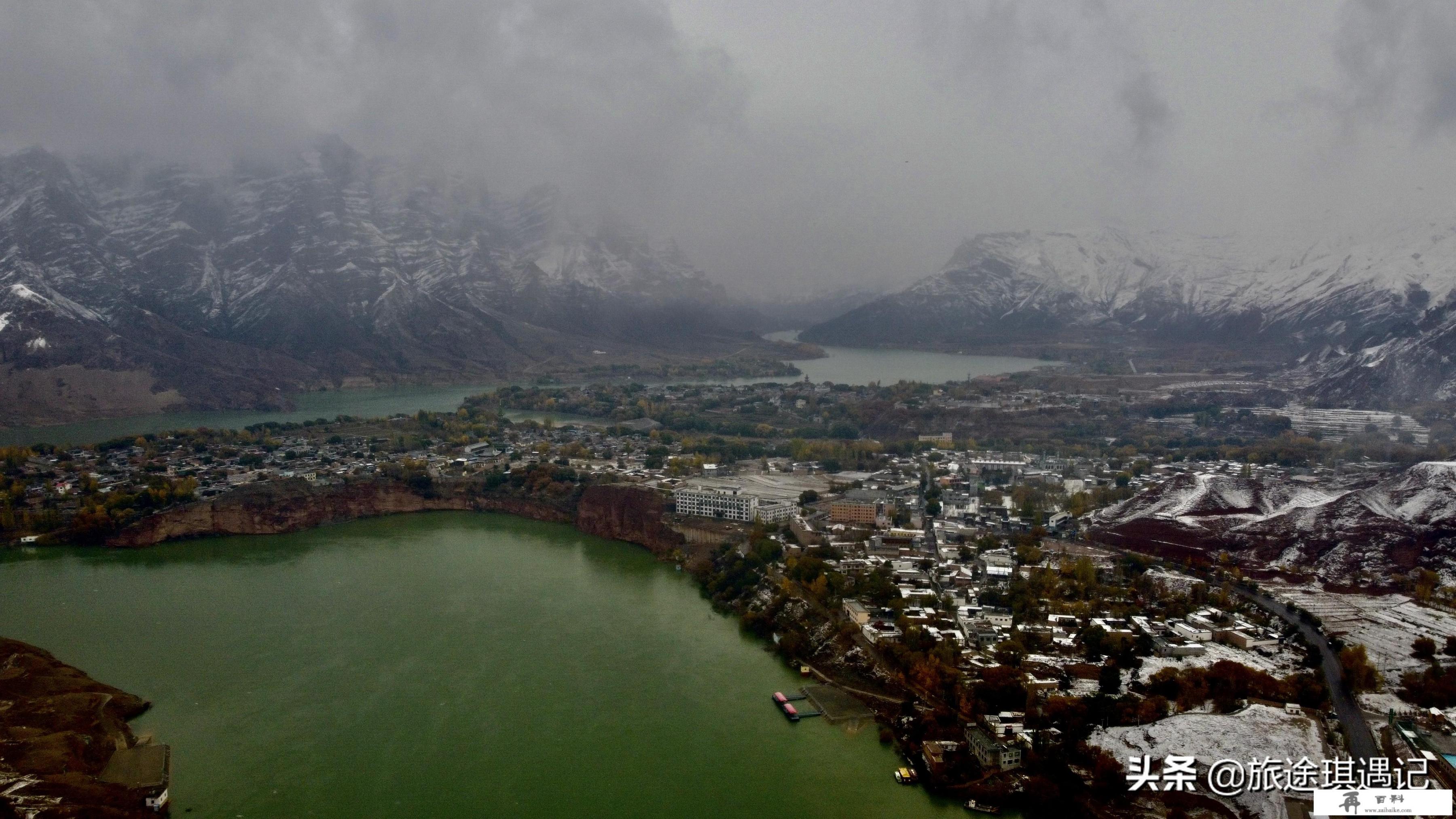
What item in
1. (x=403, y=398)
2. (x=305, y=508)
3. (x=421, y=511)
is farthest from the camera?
(x=403, y=398)

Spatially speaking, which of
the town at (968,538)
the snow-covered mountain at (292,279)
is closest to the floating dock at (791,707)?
the town at (968,538)

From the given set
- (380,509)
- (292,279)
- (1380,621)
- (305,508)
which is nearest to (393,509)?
(380,509)

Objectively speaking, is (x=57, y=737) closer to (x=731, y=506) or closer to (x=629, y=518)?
(x=629, y=518)

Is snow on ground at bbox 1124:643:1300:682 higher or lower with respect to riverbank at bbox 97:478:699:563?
lower

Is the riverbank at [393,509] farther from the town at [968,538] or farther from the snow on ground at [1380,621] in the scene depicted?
the snow on ground at [1380,621]

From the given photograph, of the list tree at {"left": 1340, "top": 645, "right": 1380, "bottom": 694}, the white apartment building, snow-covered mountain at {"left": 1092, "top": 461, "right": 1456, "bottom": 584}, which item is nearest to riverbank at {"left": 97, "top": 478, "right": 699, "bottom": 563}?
the white apartment building

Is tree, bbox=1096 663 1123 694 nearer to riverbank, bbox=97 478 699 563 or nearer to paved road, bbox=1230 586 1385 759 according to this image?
paved road, bbox=1230 586 1385 759

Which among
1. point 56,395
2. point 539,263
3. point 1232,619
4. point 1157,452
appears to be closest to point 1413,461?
point 1157,452
